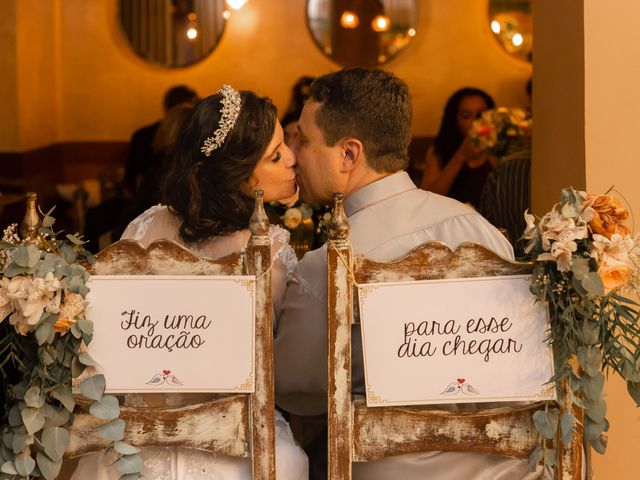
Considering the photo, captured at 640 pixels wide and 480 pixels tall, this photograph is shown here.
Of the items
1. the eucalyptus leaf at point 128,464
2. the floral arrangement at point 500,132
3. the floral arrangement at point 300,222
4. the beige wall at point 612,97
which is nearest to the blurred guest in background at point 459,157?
the floral arrangement at point 500,132

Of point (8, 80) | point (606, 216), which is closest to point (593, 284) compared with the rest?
point (606, 216)

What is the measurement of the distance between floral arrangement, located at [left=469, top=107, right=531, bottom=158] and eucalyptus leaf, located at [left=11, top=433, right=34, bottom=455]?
162 inches

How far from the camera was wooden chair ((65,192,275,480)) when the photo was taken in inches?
84.8

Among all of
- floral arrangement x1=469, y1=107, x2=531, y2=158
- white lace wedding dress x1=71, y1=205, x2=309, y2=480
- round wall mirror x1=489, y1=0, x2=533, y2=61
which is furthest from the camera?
round wall mirror x1=489, y1=0, x2=533, y2=61

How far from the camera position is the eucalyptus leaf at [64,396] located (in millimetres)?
2139

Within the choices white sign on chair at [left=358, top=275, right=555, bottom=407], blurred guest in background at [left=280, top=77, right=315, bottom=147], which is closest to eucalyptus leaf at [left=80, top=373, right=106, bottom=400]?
white sign on chair at [left=358, top=275, right=555, bottom=407]

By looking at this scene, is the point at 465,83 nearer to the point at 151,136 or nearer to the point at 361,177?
the point at 151,136

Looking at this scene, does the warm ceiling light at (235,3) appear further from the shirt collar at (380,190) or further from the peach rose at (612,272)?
the peach rose at (612,272)

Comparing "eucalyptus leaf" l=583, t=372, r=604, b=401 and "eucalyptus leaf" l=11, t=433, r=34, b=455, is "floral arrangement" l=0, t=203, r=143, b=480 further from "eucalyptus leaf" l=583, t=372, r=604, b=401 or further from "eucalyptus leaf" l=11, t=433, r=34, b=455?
"eucalyptus leaf" l=583, t=372, r=604, b=401

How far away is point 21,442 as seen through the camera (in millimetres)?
2143

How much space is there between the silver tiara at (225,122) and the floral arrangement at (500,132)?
3251 mm

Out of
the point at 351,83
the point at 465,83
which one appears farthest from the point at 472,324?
the point at 465,83

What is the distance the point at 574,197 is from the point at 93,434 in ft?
3.57

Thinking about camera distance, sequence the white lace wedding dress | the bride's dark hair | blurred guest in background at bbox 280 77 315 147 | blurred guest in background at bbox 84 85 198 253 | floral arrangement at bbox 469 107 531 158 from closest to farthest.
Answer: the white lace wedding dress, the bride's dark hair, blurred guest in background at bbox 280 77 315 147, floral arrangement at bbox 469 107 531 158, blurred guest in background at bbox 84 85 198 253
